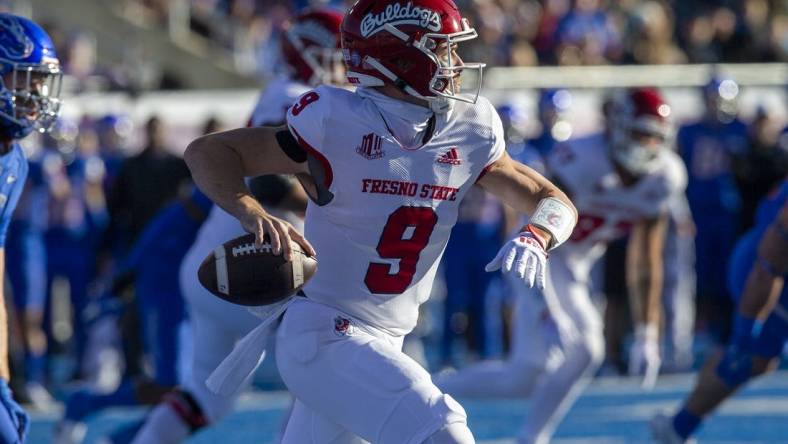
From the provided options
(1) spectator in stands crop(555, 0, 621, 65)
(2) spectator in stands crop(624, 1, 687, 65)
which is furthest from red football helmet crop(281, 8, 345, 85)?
(2) spectator in stands crop(624, 1, 687, 65)

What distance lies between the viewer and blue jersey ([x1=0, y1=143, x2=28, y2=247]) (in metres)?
4.36

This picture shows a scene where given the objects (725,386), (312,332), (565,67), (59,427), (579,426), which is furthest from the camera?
(565,67)

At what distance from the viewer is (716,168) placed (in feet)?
33.8

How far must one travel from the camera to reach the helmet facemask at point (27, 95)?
14.4ft

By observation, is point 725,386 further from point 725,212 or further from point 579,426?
point 725,212

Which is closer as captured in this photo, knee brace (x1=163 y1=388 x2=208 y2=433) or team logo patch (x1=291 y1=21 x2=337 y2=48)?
knee brace (x1=163 y1=388 x2=208 y2=433)

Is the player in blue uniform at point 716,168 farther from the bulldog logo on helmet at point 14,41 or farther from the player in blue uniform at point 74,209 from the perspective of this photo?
the bulldog logo on helmet at point 14,41

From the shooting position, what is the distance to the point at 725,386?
5.68 metres

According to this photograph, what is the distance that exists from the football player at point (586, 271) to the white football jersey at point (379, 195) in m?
2.20

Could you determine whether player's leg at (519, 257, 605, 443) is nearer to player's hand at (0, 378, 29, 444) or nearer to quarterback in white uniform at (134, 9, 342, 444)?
quarterback in white uniform at (134, 9, 342, 444)

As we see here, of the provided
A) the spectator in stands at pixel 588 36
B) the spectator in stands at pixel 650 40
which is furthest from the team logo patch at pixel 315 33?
the spectator in stands at pixel 650 40

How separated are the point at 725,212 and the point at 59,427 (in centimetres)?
558

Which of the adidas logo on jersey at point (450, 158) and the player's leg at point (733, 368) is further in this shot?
the player's leg at point (733, 368)

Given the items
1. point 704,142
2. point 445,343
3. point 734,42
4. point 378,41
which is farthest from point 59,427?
point 734,42
